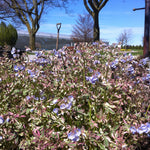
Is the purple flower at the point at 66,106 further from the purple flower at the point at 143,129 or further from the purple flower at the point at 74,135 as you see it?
the purple flower at the point at 143,129

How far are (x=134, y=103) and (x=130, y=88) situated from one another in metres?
0.19

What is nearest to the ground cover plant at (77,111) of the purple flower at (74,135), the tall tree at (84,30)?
the purple flower at (74,135)

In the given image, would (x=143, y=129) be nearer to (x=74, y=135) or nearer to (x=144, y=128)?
(x=144, y=128)

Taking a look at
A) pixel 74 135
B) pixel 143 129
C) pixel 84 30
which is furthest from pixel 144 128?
pixel 84 30

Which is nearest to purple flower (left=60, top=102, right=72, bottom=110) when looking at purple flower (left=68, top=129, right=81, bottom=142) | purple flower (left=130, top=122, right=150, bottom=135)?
purple flower (left=68, top=129, right=81, bottom=142)

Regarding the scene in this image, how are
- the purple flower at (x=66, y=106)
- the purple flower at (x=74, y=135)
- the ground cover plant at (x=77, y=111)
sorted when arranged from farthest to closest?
the ground cover plant at (x=77, y=111) → the purple flower at (x=66, y=106) → the purple flower at (x=74, y=135)

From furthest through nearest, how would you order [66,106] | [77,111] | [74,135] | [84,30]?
1. [84,30]
2. [77,111]
3. [66,106]
4. [74,135]

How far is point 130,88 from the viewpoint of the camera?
2039 millimetres

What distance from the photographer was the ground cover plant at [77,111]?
1.57m

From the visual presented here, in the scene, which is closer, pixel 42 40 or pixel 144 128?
pixel 144 128

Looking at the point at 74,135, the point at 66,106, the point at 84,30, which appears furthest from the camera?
the point at 84,30

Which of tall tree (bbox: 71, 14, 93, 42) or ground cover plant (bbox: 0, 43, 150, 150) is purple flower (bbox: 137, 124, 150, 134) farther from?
tall tree (bbox: 71, 14, 93, 42)

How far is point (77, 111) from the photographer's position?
1646mm

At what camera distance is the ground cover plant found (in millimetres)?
1568
